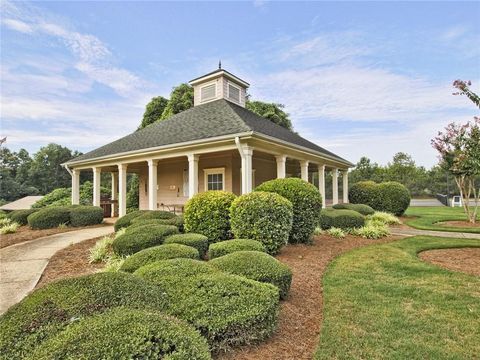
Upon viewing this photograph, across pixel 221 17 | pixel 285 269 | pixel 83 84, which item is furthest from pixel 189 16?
pixel 285 269

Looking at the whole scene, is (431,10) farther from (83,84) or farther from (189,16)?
(83,84)

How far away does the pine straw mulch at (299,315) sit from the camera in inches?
104

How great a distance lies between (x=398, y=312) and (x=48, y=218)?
40.8ft

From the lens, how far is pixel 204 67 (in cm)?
1927

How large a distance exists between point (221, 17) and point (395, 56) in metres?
7.49

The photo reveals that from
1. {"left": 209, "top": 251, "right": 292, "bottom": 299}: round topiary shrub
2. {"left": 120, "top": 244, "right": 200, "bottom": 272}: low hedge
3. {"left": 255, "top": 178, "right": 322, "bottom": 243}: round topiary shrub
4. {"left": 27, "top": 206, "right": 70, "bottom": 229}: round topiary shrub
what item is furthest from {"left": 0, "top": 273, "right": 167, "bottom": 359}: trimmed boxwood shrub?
{"left": 27, "top": 206, "right": 70, "bottom": 229}: round topiary shrub

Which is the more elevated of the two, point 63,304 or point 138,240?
point 63,304

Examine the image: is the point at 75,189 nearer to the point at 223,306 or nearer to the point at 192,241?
the point at 192,241

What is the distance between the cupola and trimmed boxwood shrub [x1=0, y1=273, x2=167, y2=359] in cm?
1342

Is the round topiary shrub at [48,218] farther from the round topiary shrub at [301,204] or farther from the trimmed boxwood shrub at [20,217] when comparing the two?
the round topiary shrub at [301,204]

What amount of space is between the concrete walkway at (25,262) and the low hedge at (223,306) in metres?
2.62

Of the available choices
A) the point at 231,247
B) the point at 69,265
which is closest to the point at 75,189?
the point at 69,265

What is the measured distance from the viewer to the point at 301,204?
7312mm

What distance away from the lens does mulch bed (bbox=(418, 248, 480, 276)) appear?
5.55 m
